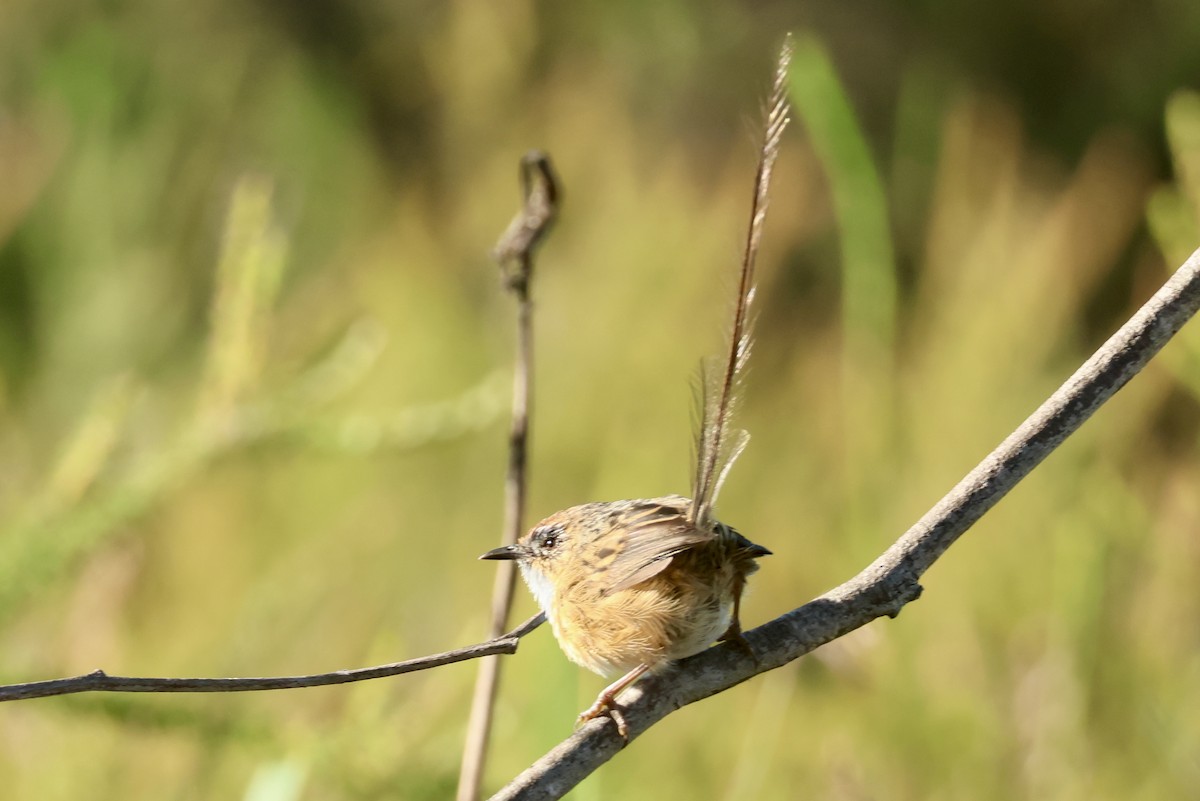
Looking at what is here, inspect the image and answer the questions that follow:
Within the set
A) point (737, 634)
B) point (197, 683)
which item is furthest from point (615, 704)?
point (197, 683)

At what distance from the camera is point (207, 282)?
3.85 m

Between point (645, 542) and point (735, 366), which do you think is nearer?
point (735, 366)

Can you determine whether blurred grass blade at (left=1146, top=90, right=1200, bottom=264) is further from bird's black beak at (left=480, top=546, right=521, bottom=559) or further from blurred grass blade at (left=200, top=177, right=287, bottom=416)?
blurred grass blade at (left=200, top=177, right=287, bottom=416)

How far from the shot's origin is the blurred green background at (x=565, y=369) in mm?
1417

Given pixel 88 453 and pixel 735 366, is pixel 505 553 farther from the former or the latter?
pixel 88 453

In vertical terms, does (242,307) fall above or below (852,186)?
above

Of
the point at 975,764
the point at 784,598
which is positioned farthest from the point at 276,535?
the point at 975,764

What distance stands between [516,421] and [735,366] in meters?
0.35

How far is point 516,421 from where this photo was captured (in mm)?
909

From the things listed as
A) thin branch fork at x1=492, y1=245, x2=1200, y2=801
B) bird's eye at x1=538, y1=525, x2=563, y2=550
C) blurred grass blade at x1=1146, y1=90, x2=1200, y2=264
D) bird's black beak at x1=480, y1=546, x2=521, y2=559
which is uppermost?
blurred grass blade at x1=1146, y1=90, x2=1200, y2=264

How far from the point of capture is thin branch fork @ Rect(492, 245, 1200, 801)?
59 cm

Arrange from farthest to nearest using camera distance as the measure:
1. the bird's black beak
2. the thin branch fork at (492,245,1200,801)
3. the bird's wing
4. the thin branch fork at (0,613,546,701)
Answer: the bird's black beak, the bird's wing, the thin branch fork at (492,245,1200,801), the thin branch fork at (0,613,546,701)

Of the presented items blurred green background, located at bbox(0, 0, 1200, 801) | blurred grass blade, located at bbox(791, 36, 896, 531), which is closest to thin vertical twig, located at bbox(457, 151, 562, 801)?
blurred green background, located at bbox(0, 0, 1200, 801)

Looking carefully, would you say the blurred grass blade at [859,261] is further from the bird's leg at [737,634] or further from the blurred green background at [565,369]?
the bird's leg at [737,634]
